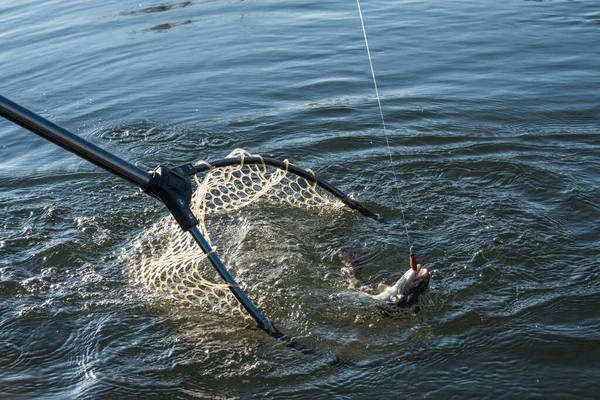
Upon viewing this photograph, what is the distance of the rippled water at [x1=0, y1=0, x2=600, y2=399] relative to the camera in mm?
4254

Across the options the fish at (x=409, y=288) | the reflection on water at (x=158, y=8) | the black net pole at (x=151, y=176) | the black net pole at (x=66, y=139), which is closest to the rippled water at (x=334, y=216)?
the fish at (x=409, y=288)

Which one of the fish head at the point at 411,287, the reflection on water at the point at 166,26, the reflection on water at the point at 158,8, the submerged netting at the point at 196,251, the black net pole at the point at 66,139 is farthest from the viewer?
the reflection on water at the point at 158,8

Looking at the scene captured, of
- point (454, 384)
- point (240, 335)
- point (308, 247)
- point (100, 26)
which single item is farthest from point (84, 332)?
point (100, 26)

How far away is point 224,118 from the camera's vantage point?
8.17m

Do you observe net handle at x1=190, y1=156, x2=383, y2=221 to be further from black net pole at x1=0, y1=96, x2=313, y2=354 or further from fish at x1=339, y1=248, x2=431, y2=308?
fish at x1=339, y1=248, x2=431, y2=308

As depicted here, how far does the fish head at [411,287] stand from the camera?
4.46m

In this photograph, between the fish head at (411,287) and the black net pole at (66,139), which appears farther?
the fish head at (411,287)

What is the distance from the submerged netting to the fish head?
103cm

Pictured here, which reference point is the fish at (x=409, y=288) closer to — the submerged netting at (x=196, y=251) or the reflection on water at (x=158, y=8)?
the submerged netting at (x=196, y=251)

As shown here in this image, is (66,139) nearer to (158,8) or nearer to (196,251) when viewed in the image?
(196,251)

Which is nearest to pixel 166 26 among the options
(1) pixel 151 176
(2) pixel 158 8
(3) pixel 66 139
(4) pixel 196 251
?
(2) pixel 158 8

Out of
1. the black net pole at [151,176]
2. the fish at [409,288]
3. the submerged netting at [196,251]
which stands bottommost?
the fish at [409,288]

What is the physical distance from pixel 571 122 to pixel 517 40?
10.6 feet

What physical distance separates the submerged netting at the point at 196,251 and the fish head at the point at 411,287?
3.39ft
